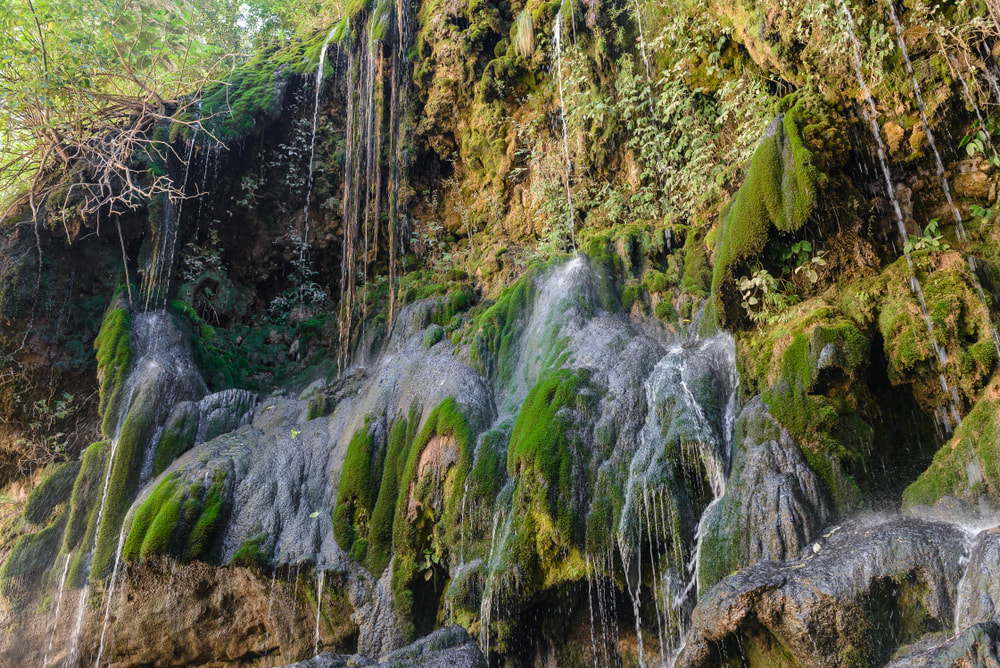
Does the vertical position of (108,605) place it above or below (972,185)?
below

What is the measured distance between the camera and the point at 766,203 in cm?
748

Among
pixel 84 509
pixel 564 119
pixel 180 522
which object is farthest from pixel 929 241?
pixel 84 509

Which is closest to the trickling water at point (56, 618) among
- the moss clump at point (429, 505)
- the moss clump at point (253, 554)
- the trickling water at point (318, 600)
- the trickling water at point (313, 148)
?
the moss clump at point (253, 554)

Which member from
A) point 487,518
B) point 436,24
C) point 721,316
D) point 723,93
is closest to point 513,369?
point 487,518

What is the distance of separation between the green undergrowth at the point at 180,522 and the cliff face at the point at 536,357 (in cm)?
6

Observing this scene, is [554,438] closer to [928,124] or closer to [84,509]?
[928,124]

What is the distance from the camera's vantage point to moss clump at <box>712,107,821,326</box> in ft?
23.8

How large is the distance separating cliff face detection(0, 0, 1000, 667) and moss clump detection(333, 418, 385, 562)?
49 millimetres

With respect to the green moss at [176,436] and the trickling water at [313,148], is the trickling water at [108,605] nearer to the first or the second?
the green moss at [176,436]

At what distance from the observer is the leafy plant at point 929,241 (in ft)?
22.8

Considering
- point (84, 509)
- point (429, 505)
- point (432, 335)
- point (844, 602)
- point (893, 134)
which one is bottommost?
point (844, 602)

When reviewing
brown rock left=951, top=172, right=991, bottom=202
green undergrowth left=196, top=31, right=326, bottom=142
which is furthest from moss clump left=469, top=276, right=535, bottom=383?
green undergrowth left=196, top=31, right=326, bottom=142

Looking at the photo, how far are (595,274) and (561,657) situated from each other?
587cm

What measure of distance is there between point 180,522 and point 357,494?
Answer: 267 cm
